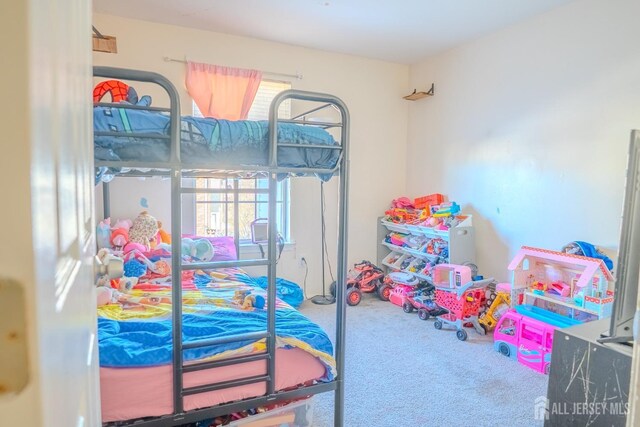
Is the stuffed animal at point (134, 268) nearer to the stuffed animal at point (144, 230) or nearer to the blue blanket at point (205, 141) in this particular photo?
the stuffed animal at point (144, 230)

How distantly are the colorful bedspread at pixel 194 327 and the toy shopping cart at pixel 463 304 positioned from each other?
1.78m

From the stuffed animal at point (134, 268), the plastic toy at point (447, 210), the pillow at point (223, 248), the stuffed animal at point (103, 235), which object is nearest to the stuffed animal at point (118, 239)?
the stuffed animal at point (103, 235)

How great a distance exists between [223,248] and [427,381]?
1969mm

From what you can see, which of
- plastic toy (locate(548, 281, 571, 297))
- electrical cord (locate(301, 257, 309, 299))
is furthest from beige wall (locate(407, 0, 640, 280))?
electrical cord (locate(301, 257, 309, 299))

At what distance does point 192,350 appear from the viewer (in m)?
1.50

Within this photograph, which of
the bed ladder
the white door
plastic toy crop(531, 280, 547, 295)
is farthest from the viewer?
plastic toy crop(531, 280, 547, 295)

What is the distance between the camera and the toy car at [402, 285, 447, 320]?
3559 mm

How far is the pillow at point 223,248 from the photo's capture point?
3336 mm

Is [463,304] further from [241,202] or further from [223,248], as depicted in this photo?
[241,202]

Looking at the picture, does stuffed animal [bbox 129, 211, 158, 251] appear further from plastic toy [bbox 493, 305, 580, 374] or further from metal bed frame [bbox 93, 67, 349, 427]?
plastic toy [bbox 493, 305, 580, 374]

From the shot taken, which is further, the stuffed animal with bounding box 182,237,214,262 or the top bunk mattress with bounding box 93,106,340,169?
the stuffed animal with bounding box 182,237,214,262

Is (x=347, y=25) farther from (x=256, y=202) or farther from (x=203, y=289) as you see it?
(x=203, y=289)

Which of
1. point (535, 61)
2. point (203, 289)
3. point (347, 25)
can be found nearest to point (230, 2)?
point (347, 25)

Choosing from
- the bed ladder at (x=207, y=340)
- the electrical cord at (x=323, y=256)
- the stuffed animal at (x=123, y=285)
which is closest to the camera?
the bed ladder at (x=207, y=340)
